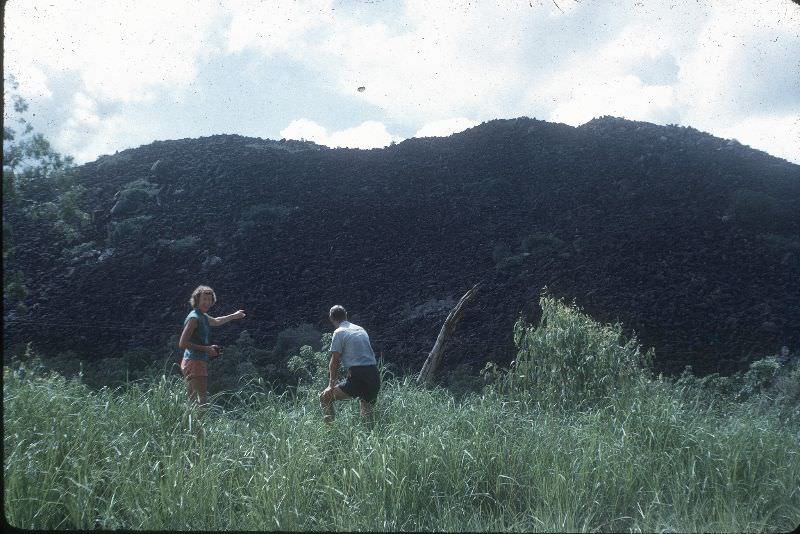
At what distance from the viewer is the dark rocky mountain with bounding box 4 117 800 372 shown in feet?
35.4

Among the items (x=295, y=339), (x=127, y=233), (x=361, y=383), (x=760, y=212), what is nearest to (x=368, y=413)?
(x=361, y=383)

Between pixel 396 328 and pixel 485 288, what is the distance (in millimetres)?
2011

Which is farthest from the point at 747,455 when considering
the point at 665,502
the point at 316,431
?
the point at 316,431

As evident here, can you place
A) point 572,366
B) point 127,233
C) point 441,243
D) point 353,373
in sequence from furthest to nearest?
point 441,243
point 127,233
point 572,366
point 353,373

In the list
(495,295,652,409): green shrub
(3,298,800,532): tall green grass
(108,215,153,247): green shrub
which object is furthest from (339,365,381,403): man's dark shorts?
(108,215,153,247): green shrub

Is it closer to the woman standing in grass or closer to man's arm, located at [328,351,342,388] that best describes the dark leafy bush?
man's arm, located at [328,351,342,388]

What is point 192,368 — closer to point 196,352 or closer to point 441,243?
point 196,352

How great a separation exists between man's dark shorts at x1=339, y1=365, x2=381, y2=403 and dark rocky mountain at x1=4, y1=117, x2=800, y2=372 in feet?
13.3

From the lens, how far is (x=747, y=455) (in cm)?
516

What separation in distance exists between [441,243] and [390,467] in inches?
397

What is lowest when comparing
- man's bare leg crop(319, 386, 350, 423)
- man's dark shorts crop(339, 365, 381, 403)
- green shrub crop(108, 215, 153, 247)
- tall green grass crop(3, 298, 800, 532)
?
tall green grass crop(3, 298, 800, 532)

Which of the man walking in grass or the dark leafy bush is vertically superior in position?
the dark leafy bush

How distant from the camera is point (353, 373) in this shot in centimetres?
602

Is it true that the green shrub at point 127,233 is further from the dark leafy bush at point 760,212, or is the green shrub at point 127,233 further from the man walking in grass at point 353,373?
the dark leafy bush at point 760,212
